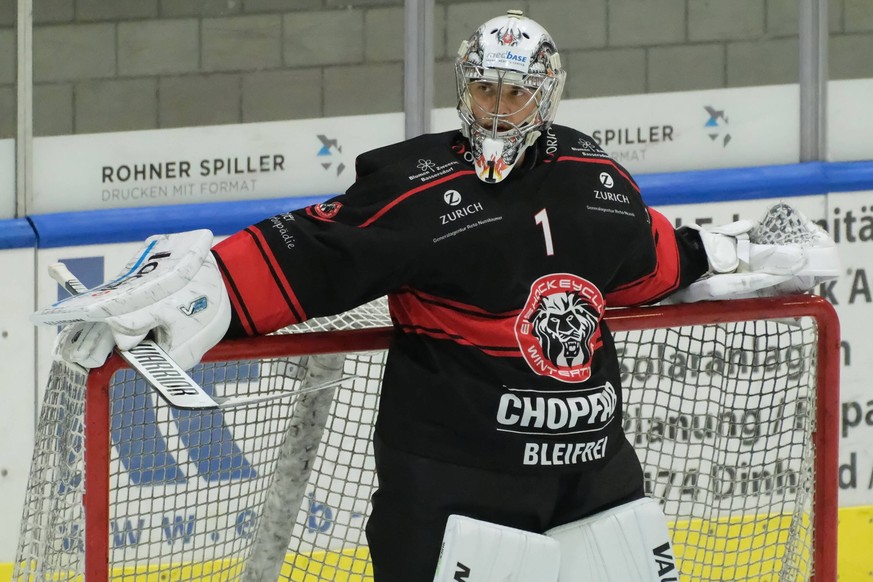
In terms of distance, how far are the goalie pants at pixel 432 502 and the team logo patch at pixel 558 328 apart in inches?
6.0

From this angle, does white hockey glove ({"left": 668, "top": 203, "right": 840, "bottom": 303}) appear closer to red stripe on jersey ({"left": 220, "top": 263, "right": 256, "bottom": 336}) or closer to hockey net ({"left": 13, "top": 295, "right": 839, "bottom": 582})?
hockey net ({"left": 13, "top": 295, "right": 839, "bottom": 582})

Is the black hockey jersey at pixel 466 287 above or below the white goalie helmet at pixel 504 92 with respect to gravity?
below

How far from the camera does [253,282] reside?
1.79 m

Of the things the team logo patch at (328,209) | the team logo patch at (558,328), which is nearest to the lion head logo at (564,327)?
the team logo patch at (558,328)

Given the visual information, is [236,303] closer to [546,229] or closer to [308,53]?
[546,229]

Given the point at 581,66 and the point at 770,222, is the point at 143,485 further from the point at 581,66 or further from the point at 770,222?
the point at 581,66

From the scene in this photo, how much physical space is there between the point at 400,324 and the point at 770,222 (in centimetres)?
63

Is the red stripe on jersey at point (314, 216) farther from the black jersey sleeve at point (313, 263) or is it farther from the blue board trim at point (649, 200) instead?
the blue board trim at point (649, 200)

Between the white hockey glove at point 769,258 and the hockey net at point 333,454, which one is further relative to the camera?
the white hockey glove at point 769,258

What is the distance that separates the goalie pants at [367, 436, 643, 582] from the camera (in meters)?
1.82

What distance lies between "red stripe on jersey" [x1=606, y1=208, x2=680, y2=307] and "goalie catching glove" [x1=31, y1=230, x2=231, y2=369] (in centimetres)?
62

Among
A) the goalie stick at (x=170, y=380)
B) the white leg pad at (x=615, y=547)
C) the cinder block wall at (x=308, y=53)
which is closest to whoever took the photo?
the goalie stick at (x=170, y=380)

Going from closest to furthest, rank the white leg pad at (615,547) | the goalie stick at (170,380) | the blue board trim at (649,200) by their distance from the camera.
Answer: the goalie stick at (170,380)
the white leg pad at (615,547)
the blue board trim at (649,200)

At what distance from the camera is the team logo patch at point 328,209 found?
1.83m
